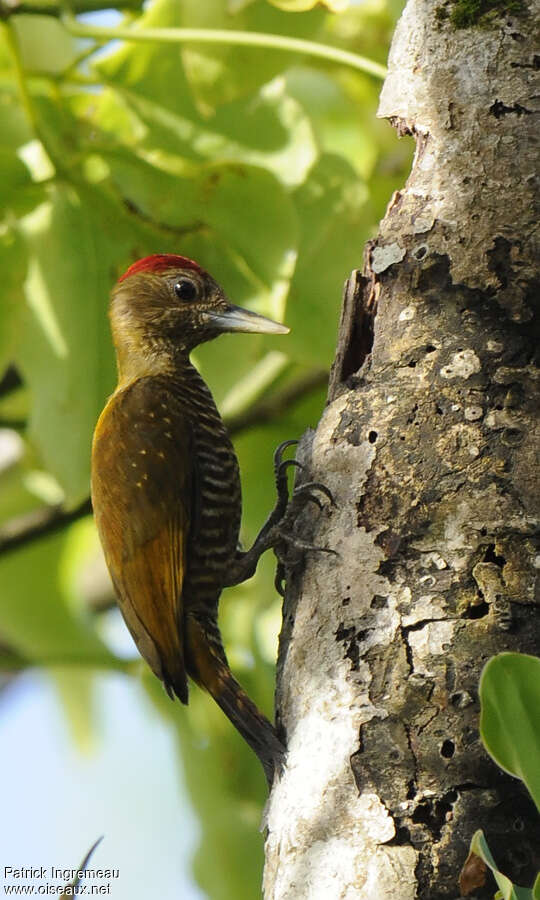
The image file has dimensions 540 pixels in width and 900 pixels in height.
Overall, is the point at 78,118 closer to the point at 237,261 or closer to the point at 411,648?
the point at 237,261

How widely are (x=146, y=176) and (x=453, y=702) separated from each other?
1497 millimetres

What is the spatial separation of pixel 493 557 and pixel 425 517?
0.12 metres

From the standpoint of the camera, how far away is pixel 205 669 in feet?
8.69

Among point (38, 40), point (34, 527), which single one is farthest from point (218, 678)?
point (38, 40)

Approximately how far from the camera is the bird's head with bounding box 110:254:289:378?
10.00 feet

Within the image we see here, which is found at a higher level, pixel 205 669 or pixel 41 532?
pixel 41 532

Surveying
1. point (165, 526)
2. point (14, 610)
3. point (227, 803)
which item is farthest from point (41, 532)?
point (165, 526)

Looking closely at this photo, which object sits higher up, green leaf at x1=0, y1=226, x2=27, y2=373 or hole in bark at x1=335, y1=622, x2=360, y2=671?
green leaf at x1=0, y1=226, x2=27, y2=373

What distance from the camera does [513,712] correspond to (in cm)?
150

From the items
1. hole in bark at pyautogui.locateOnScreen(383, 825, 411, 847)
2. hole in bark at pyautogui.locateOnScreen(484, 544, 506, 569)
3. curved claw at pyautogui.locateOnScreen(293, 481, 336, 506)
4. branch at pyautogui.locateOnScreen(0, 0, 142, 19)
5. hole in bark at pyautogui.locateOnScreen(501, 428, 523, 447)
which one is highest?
branch at pyautogui.locateOnScreen(0, 0, 142, 19)

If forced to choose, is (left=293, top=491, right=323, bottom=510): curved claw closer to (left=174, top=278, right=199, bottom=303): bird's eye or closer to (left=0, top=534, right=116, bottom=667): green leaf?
(left=174, top=278, right=199, bottom=303): bird's eye

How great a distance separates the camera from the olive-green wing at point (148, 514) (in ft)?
8.59

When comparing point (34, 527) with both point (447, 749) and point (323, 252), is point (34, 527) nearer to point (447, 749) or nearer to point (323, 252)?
point (323, 252)

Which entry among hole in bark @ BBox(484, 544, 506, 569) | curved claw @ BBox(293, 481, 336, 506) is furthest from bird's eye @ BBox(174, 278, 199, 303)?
hole in bark @ BBox(484, 544, 506, 569)
